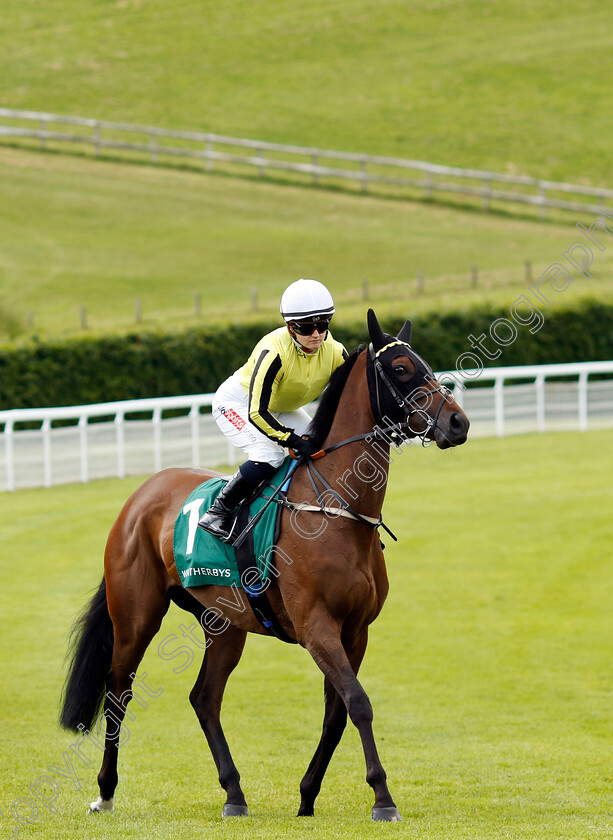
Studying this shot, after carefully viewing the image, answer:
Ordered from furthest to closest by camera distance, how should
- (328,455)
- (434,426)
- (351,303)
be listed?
(351,303), (328,455), (434,426)

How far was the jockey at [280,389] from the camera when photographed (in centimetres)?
507

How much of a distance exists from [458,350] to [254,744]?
44.9 ft

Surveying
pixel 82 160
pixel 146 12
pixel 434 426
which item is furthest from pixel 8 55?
pixel 434 426

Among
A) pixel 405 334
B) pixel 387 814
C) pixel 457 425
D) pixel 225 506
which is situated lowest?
pixel 387 814

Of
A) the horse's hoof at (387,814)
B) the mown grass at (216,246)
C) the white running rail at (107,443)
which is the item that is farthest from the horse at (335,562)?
the mown grass at (216,246)

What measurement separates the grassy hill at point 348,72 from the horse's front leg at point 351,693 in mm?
32375

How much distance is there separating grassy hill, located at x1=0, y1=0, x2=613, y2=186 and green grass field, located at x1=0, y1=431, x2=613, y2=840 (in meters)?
25.0

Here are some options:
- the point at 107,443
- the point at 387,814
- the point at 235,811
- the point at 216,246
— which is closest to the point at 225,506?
the point at 235,811

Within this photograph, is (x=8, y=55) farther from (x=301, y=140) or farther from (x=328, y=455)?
(x=328, y=455)

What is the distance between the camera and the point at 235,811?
5258 millimetres

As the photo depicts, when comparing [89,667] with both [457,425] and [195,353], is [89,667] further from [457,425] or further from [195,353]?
[195,353]

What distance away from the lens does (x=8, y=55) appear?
41.2m

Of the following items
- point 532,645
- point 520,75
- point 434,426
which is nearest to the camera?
point 434,426

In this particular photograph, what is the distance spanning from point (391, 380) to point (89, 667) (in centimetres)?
235
